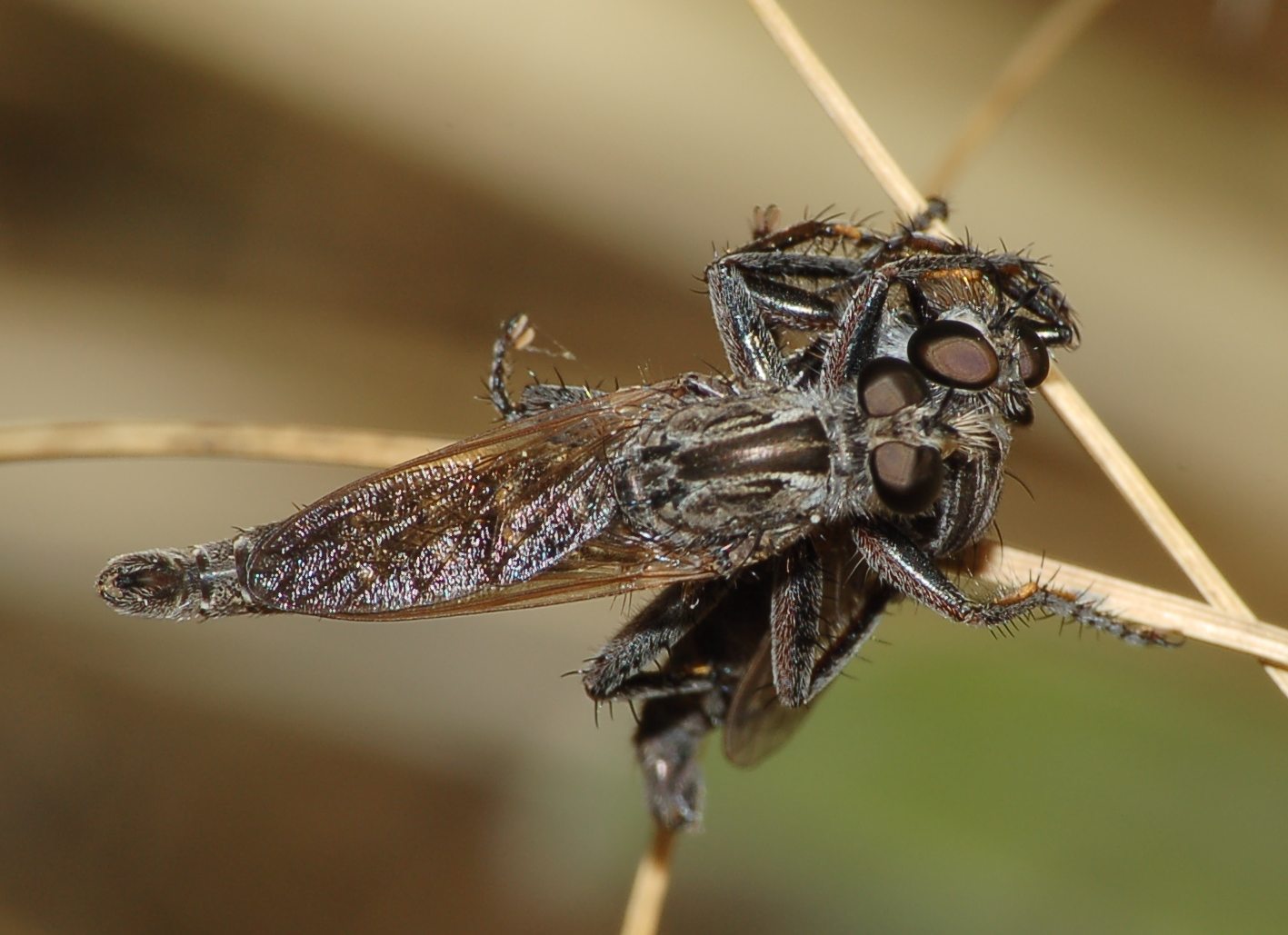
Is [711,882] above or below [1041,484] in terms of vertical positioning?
below

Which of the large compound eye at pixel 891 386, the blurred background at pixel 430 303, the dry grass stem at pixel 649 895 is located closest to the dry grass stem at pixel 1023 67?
the blurred background at pixel 430 303

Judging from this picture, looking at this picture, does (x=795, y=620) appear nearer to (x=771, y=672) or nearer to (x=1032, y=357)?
(x=771, y=672)

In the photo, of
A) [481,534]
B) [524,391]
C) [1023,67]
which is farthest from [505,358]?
[1023,67]

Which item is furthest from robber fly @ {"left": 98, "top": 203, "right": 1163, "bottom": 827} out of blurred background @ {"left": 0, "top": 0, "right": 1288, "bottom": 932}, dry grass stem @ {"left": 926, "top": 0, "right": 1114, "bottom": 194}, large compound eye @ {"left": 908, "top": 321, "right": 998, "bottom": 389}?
blurred background @ {"left": 0, "top": 0, "right": 1288, "bottom": 932}

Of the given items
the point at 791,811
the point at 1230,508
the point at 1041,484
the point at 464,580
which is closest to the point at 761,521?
the point at 464,580

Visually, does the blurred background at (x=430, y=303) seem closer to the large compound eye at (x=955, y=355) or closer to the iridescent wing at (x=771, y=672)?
the iridescent wing at (x=771, y=672)

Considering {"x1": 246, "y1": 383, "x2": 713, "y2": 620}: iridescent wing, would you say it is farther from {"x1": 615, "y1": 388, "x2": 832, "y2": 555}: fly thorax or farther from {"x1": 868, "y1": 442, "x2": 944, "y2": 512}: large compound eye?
{"x1": 868, "y1": 442, "x2": 944, "y2": 512}: large compound eye

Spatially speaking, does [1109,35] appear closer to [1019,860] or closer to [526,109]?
[526,109]

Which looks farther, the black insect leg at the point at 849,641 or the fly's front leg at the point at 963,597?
the black insect leg at the point at 849,641
